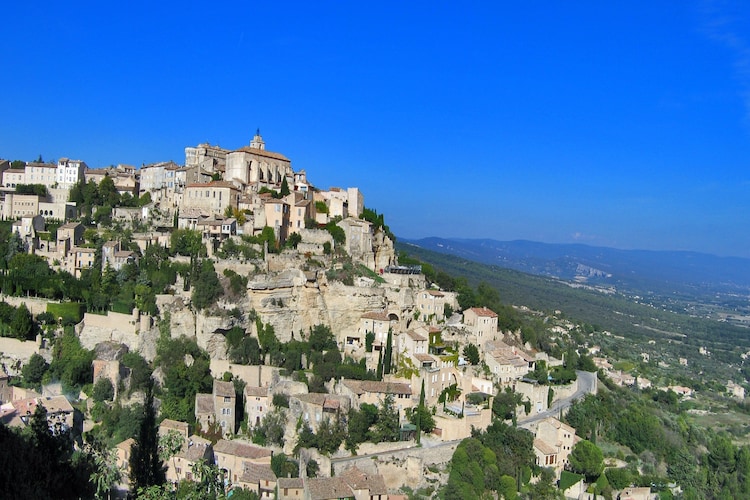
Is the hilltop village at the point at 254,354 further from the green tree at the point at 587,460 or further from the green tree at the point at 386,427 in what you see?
the green tree at the point at 587,460

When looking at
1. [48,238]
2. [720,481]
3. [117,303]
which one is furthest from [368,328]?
[720,481]

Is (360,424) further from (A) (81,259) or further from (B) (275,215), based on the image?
(A) (81,259)

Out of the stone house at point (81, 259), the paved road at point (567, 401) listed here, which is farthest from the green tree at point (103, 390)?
the paved road at point (567, 401)

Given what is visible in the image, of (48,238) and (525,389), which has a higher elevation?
(48,238)

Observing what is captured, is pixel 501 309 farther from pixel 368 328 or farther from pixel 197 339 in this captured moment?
pixel 197 339

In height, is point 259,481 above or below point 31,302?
below

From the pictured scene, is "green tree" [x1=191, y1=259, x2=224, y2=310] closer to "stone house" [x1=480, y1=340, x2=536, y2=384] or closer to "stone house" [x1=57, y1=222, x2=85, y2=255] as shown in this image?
"stone house" [x1=57, y1=222, x2=85, y2=255]

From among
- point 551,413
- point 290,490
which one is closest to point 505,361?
point 551,413
